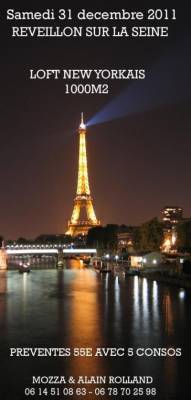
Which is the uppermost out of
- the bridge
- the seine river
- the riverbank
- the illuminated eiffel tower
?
the illuminated eiffel tower

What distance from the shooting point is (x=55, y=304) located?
1662cm

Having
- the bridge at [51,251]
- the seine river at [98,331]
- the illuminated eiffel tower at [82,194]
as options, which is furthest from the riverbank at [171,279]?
the illuminated eiffel tower at [82,194]

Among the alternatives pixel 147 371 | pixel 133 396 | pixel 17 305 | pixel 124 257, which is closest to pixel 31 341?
pixel 147 371

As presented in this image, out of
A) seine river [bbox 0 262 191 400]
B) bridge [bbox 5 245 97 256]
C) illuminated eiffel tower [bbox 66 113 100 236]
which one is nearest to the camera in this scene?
seine river [bbox 0 262 191 400]

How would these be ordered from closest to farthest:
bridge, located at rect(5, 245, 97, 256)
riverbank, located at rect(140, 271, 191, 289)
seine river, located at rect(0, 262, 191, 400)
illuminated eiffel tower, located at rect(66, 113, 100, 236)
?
seine river, located at rect(0, 262, 191, 400) < riverbank, located at rect(140, 271, 191, 289) < bridge, located at rect(5, 245, 97, 256) < illuminated eiffel tower, located at rect(66, 113, 100, 236)

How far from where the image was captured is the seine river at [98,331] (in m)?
7.84

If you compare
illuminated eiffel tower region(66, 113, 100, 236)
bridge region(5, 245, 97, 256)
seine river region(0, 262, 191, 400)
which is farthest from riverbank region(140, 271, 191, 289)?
illuminated eiffel tower region(66, 113, 100, 236)

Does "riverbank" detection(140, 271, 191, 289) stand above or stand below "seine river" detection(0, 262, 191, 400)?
above

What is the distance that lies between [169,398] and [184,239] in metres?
22.0

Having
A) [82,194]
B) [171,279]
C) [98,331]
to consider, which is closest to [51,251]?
[82,194]

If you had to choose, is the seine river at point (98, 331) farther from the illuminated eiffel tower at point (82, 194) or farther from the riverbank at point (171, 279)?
the illuminated eiffel tower at point (82, 194)

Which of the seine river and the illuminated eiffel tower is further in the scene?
the illuminated eiffel tower

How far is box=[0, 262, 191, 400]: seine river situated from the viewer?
784cm

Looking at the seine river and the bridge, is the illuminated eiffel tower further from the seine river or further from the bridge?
the seine river
